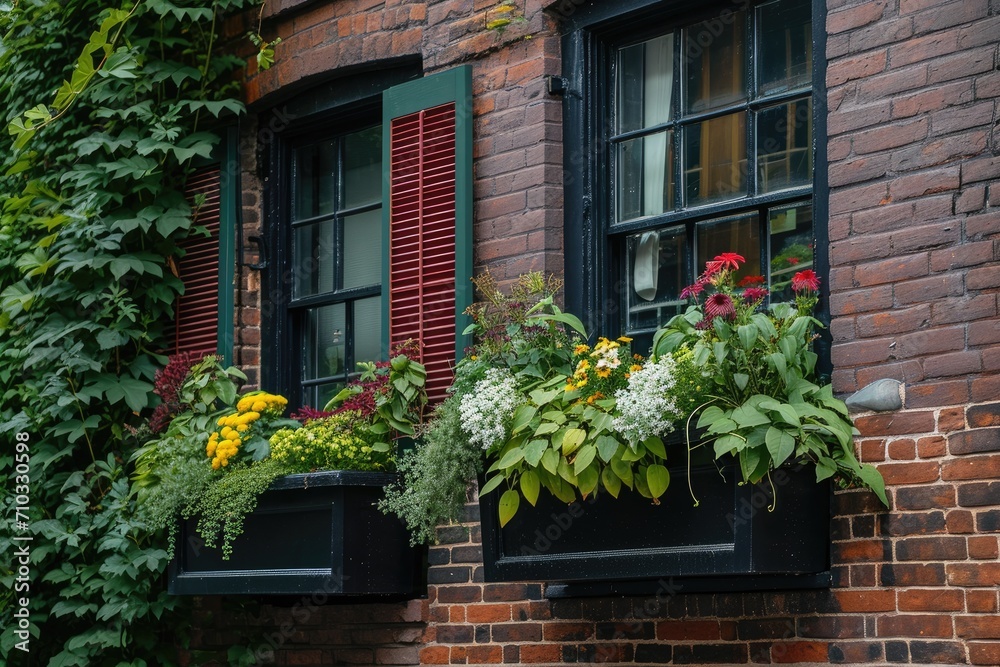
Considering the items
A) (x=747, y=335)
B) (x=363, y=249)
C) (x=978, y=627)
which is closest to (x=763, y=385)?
(x=747, y=335)

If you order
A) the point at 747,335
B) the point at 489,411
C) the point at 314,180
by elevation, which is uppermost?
the point at 314,180

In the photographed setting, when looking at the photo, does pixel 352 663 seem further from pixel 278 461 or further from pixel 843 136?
pixel 843 136

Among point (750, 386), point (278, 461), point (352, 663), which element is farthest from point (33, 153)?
point (750, 386)

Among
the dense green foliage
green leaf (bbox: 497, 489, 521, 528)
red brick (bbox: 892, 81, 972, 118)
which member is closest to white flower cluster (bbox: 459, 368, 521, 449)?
green leaf (bbox: 497, 489, 521, 528)

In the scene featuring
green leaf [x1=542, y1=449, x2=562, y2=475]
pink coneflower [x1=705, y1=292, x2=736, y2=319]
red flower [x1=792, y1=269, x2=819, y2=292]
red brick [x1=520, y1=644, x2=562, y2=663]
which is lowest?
red brick [x1=520, y1=644, x2=562, y2=663]

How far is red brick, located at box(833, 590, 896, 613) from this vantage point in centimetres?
460

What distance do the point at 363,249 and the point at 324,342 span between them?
50cm

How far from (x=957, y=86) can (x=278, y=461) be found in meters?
3.03

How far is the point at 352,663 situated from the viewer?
249 inches

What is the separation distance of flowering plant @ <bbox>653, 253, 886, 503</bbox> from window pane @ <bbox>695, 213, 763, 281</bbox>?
0.43m

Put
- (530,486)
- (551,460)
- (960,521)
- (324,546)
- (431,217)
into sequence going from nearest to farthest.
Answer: (960,521) < (551,460) < (530,486) < (324,546) < (431,217)

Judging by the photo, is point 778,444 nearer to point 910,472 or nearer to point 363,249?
point 910,472

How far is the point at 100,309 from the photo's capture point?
7.18 meters

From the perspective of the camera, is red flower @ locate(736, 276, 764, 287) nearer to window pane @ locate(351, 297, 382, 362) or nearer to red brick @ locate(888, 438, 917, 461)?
red brick @ locate(888, 438, 917, 461)
